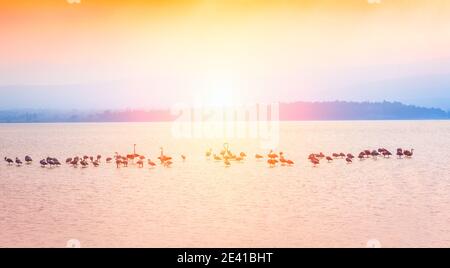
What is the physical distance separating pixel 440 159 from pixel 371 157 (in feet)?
12.2

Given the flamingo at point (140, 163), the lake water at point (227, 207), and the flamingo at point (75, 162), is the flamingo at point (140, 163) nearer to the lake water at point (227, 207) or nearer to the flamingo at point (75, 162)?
the lake water at point (227, 207)

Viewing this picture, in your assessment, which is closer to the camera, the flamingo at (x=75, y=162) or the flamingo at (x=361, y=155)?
the flamingo at (x=75, y=162)

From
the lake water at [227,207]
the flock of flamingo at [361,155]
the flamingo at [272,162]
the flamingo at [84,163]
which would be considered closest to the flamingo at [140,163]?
the lake water at [227,207]

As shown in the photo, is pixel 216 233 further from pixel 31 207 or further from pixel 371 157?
pixel 371 157

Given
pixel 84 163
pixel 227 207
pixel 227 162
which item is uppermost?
pixel 84 163

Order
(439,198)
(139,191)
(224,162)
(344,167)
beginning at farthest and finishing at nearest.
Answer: (224,162) → (344,167) → (139,191) → (439,198)

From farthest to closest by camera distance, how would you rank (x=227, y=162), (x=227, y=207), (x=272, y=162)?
1. (x=227, y=162)
2. (x=272, y=162)
3. (x=227, y=207)

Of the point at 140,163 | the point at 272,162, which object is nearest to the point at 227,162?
the point at 272,162

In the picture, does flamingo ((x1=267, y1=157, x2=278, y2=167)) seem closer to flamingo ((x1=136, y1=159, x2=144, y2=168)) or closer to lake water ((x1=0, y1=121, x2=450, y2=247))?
lake water ((x1=0, y1=121, x2=450, y2=247))

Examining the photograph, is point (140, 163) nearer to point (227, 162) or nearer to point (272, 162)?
point (227, 162)

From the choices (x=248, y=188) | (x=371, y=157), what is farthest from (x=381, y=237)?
(x=371, y=157)

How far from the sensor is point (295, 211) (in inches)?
520

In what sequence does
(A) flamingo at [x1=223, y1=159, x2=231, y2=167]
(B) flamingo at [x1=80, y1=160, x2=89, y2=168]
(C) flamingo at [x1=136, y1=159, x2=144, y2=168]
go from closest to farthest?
(B) flamingo at [x1=80, y1=160, x2=89, y2=168], (C) flamingo at [x1=136, y1=159, x2=144, y2=168], (A) flamingo at [x1=223, y1=159, x2=231, y2=167]

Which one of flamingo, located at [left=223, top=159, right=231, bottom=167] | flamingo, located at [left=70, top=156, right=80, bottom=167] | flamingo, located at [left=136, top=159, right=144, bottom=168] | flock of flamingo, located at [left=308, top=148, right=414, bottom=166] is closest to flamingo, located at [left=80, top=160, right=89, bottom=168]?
flamingo, located at [left=70, top=156, right=80, bottom=167]
